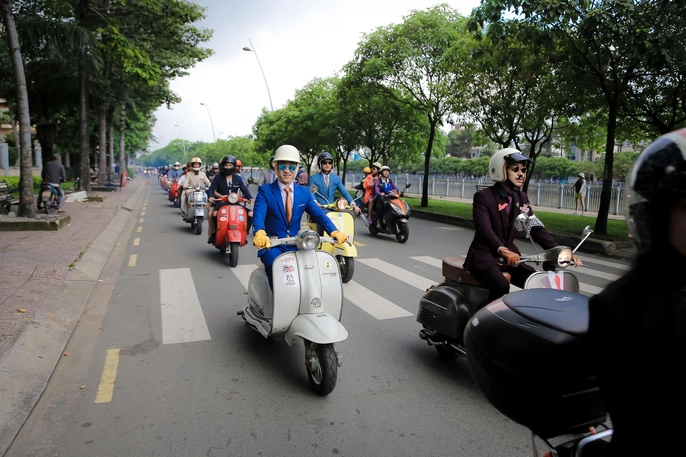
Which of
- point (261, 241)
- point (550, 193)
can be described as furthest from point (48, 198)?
point (550, 193)

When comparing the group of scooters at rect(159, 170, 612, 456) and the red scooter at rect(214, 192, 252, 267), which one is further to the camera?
the red scooter at rect(214, 192, 252, 267)

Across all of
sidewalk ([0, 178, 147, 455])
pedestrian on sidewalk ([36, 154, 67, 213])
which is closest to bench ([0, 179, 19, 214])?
pedestrian on sidewalk ([36, 154, 67, 213])

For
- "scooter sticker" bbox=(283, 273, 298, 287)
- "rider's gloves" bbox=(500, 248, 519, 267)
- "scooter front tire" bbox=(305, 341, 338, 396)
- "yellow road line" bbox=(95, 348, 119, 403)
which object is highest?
"rider's gloves" bbox=(500, 248, 519, 267)

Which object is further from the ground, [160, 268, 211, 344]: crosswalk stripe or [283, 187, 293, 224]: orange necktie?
[283, 187, 293, 224]: orange necktie

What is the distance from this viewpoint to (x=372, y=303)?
21.2 feet

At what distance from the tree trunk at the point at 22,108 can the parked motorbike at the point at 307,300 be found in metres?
9.76

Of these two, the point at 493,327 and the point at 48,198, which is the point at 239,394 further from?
the point at 48,198

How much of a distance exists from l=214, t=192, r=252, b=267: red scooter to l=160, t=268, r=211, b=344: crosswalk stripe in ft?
3.05

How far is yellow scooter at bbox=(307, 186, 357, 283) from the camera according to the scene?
752 centimetres

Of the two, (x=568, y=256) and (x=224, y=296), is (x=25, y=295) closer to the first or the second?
(x=224, y=296)

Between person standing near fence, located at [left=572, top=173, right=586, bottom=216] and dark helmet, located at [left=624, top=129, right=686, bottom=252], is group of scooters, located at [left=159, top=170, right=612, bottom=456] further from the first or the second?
person standing near fence, located at [left=572, top=173, right=586, bottom=216]

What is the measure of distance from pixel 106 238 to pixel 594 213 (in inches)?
705

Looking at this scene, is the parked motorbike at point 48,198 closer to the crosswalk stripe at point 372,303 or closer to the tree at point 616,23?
the crosswalk stripe at point 372,303

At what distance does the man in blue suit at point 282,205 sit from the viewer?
455cm
